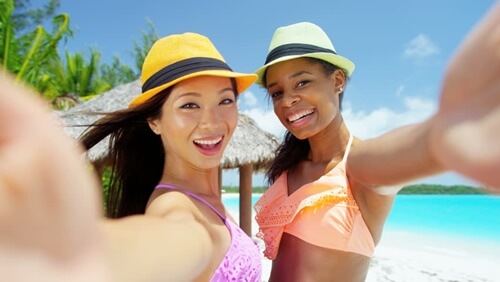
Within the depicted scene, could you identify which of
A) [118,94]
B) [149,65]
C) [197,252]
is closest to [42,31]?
[118,94]

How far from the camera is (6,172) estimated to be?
0.98 ft

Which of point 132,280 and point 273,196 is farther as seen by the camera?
point 273,196

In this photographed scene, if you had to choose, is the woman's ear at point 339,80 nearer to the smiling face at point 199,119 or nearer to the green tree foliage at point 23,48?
the smiling face at point 199,119

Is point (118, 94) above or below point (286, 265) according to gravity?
above

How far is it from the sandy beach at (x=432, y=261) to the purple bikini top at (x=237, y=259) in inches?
209

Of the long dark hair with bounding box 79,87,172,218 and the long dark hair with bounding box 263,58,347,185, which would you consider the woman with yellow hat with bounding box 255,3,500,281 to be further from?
the long dark hair with bounding box 79,87,172,218

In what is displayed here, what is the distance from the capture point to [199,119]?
4.51 feet

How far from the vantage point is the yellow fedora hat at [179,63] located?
1346mm

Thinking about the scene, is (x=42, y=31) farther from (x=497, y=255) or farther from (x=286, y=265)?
(x=497, y=255)

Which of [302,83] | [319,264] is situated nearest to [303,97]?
[302,83]

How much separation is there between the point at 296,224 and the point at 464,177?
124 cm

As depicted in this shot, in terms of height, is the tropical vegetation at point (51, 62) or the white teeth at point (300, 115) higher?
the tropical vegetation at point (51, 62)

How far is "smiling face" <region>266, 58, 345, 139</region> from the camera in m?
1.63

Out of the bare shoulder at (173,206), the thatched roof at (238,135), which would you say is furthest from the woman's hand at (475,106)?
the thatched roof at (238,135)
